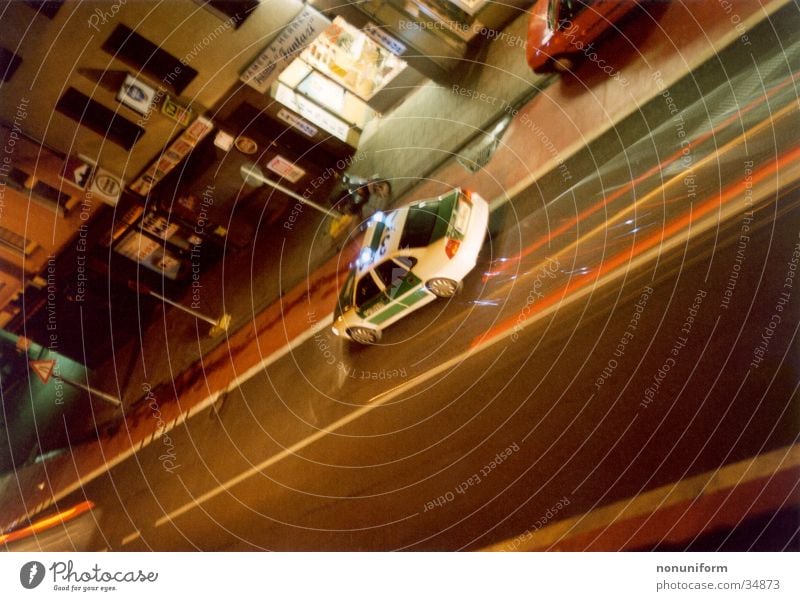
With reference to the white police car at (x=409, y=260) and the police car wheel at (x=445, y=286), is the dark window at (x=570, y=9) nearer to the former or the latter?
the white police car at (x=409, y=260)

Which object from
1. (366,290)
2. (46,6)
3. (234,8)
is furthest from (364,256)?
(46,6)

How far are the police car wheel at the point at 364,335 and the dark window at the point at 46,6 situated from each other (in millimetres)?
1320

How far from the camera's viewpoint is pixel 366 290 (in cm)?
181

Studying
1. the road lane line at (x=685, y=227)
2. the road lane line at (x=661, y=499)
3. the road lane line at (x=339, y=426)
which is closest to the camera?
the road lane line at (x=661, y=499)

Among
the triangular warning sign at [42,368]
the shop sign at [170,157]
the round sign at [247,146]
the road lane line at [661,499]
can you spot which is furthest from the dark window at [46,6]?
the road lane line at [661,499]

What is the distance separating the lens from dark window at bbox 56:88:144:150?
185cm

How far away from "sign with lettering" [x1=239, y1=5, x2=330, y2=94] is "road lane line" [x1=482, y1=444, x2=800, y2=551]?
5.12ft

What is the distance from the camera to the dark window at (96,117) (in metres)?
1.85

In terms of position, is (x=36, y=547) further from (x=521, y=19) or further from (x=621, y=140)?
(x=521, y=19)

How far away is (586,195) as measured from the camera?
1.71 m

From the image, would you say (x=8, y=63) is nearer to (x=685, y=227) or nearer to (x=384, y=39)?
(x=384, y=39)

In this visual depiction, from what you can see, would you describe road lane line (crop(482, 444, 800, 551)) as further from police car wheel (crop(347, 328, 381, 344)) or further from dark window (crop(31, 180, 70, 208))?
dark window (crop(31, 180, 70, 208))
